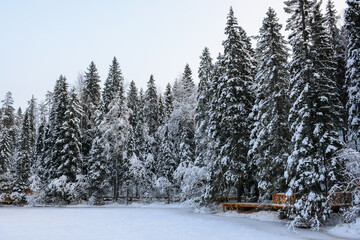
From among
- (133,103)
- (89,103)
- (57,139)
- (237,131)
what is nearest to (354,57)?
(237,131)

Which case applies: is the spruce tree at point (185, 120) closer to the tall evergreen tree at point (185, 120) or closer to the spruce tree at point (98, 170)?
the tall evergreen tree at point (185, 120)

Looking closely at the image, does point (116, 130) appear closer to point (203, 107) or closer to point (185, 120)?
point (185, 120)

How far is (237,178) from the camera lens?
26.5 m

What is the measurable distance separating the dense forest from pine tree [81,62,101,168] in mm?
174

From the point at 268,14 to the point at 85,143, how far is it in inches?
1364

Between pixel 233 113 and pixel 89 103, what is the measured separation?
1153 inches

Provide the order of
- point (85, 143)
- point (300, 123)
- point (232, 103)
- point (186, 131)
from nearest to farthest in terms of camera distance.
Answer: point (300, 123) < point (232, 103) < point (186, 131) < point (85, 143)

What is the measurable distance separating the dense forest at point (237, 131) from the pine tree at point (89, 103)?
0.57ft

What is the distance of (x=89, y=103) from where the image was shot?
49.6 metres

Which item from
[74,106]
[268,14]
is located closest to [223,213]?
[268,14]

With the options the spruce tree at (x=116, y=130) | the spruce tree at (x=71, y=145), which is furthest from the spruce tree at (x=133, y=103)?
the spruce tree at (x=71, y=145)

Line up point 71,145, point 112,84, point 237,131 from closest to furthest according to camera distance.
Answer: point 237,131
point 71,145
point 112,84

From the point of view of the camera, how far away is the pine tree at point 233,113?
89.9 feet

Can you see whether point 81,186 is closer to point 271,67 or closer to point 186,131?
point 186,131
